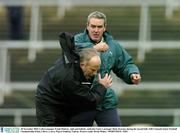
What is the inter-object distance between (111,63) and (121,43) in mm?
5755

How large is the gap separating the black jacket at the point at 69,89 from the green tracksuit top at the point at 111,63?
19 cm

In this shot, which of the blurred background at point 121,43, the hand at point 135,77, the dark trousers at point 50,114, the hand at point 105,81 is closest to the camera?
the hand at point 105,81

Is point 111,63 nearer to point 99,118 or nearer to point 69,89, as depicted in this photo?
point 99,118

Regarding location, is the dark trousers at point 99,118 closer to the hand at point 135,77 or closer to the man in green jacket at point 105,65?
the man in green jacket at point 105,65

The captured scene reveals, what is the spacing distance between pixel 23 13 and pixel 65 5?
0.79 m

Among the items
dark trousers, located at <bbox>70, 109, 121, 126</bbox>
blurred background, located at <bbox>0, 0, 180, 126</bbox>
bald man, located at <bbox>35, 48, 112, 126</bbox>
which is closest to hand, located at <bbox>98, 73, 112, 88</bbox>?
bald man, located at <bbox>35, 48, 112, 126</bbox>

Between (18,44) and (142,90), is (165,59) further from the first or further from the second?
(18,44)

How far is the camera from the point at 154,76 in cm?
1258

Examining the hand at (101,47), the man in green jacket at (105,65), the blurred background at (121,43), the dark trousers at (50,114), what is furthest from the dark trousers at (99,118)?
the blurred background at (121,43)

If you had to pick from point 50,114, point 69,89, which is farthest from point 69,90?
point 50,114

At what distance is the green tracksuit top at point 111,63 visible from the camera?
6.51 metres

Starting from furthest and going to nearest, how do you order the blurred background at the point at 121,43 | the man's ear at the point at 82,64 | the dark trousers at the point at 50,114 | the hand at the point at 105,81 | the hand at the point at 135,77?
the blurred background at the point at 121,43
the hand at the point at 135,77
the dark trousers at the point at 50,114
the hand at the point at 105,81
the man's ear at the point at 82,64

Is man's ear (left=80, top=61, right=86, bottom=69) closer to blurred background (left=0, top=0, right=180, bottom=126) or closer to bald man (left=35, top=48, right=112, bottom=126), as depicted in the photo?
bald man (left=35, top=48, right=112, bottom=126)

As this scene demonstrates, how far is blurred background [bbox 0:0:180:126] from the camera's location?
12086mm
